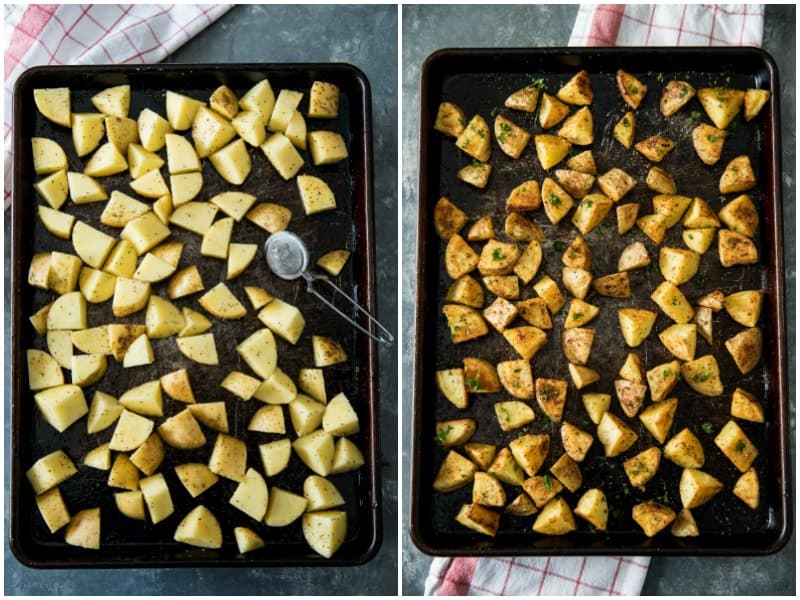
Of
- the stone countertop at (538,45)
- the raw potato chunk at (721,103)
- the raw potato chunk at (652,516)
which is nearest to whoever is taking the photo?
the raw potato chunk at (652,516)

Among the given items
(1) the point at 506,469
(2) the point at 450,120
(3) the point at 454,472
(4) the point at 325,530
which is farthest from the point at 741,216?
(4) the point at 325,530

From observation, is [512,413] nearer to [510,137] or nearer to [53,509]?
[510,137]

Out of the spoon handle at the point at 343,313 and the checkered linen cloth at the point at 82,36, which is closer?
the spoon handle at the point at 343,313

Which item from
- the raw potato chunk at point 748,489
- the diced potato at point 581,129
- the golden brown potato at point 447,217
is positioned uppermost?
the diced potato at point 581,129

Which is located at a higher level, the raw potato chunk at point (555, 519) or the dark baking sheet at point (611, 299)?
the dark baking sheet at point (611, 299)

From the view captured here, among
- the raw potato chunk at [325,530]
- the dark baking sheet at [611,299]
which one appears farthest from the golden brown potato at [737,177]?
the raw potato chunk at [325,530]

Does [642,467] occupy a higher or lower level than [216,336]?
lower

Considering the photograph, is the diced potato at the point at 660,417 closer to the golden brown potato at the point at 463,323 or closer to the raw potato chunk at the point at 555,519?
the raw potato chunk at the point at 555,519
